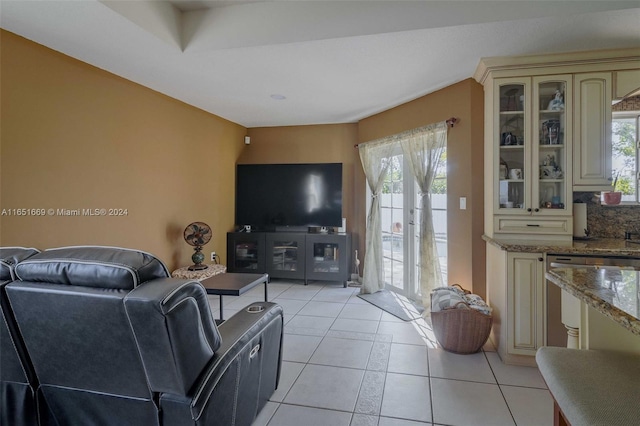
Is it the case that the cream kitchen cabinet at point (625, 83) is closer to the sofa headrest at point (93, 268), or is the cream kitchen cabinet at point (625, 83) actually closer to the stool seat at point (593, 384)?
the stool seat at point (593, 384)

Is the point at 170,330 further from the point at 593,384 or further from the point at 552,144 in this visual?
→ the point at 552,144

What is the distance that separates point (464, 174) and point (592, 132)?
98 centimetres

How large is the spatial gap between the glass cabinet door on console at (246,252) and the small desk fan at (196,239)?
3.21 feet

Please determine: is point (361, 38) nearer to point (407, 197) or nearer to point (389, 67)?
point (389, 67)

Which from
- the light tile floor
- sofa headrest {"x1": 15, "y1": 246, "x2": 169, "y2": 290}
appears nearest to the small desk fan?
the light tile floor

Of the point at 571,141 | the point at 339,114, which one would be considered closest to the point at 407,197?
the point at 339,114

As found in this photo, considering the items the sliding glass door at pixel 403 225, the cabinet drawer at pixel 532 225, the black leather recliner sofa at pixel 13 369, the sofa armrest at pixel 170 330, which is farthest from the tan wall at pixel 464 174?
the black leather recliner sofa at pixel 13 369

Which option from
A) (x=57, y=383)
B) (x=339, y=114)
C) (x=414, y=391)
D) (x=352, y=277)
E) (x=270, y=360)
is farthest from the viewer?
(x=352, y=277)

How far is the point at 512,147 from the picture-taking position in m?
2.69

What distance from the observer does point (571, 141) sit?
257 centimetres

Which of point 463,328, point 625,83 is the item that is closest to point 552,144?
point 625,83

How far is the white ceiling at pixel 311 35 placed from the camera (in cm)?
207

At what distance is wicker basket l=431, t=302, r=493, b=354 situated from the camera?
2582 millimetres

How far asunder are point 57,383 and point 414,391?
1948 millimetres
